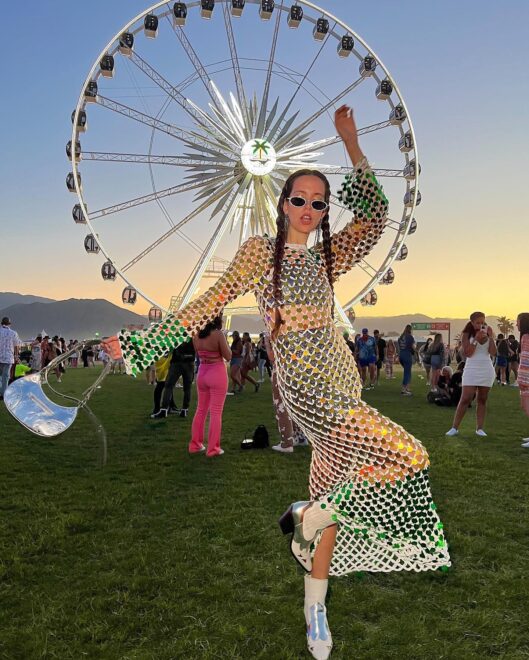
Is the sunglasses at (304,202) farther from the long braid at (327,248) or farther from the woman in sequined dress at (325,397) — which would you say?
the long braid at (327,248)

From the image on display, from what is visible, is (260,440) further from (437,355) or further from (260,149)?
(260,149)

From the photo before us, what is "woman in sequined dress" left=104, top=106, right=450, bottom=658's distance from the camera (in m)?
2.41

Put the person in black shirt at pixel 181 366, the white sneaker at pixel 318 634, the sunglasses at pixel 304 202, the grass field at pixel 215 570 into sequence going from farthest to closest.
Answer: the person in black shirt at pixel 181 366 < the grass field at pixel 215 570 < the sunglasses at pixel 304 202 < the white sneaker at pixel 318 634

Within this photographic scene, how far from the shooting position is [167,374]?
36.4 ft

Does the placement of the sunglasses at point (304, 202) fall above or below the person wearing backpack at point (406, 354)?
above

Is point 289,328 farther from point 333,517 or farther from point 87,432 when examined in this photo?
point 87,432

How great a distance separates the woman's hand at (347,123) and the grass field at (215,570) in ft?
8.16

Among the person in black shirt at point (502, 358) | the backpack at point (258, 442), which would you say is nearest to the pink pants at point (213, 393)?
the backpack at point (258, 442)

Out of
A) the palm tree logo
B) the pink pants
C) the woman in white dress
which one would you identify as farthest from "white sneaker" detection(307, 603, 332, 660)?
the palm tree logo

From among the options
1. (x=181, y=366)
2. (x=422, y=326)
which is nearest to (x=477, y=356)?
(x=181, y=366)

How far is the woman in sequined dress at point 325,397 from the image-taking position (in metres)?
2.41

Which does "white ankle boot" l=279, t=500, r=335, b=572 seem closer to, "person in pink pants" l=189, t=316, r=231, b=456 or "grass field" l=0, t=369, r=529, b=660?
"grass field" l=0, t=369, r=529, b=660

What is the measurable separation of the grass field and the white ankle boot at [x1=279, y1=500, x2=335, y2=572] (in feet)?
1.66

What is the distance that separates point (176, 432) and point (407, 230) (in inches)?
569
